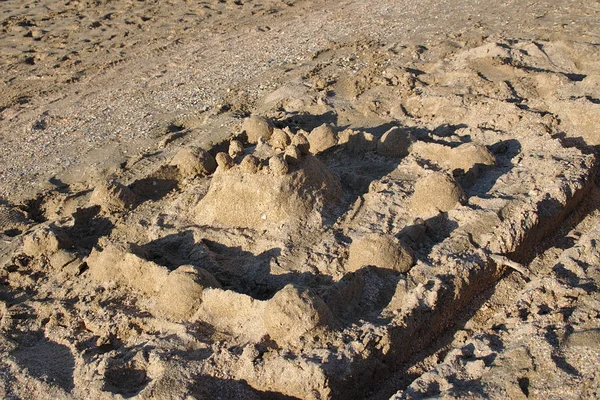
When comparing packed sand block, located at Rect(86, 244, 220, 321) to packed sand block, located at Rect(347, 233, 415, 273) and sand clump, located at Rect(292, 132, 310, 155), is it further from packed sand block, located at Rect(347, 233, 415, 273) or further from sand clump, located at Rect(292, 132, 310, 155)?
sand clump, located at Rect(292, 132, 310, 155)

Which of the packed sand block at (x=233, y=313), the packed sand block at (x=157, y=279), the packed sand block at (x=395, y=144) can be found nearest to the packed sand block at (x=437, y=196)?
the packed sand block at (x=395, y=144)

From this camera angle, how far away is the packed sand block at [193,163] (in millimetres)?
6324

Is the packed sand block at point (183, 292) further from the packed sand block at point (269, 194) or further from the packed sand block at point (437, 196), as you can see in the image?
the packed sand block at point (437, 196)

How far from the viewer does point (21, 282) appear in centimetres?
525

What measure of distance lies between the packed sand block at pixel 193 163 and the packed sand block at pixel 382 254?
7.93 feet

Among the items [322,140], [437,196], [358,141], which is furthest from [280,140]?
[437,196]

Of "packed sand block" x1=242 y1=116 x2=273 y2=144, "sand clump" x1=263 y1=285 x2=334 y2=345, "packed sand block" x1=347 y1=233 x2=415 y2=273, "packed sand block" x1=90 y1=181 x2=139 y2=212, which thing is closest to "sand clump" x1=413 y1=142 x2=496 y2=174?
"packed sand block" x1=347 y1=233 x2=415 y2=273

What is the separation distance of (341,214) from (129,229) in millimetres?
2109

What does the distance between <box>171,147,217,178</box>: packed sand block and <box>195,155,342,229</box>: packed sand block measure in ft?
3.16

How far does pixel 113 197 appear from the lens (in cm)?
594

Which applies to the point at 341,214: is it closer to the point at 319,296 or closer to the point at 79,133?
the point at 319,296

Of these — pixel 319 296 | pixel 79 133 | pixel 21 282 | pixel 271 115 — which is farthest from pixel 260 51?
pixel 319 296

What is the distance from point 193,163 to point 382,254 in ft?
8.86

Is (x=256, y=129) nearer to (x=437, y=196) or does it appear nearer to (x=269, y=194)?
(x=269, y=194)
